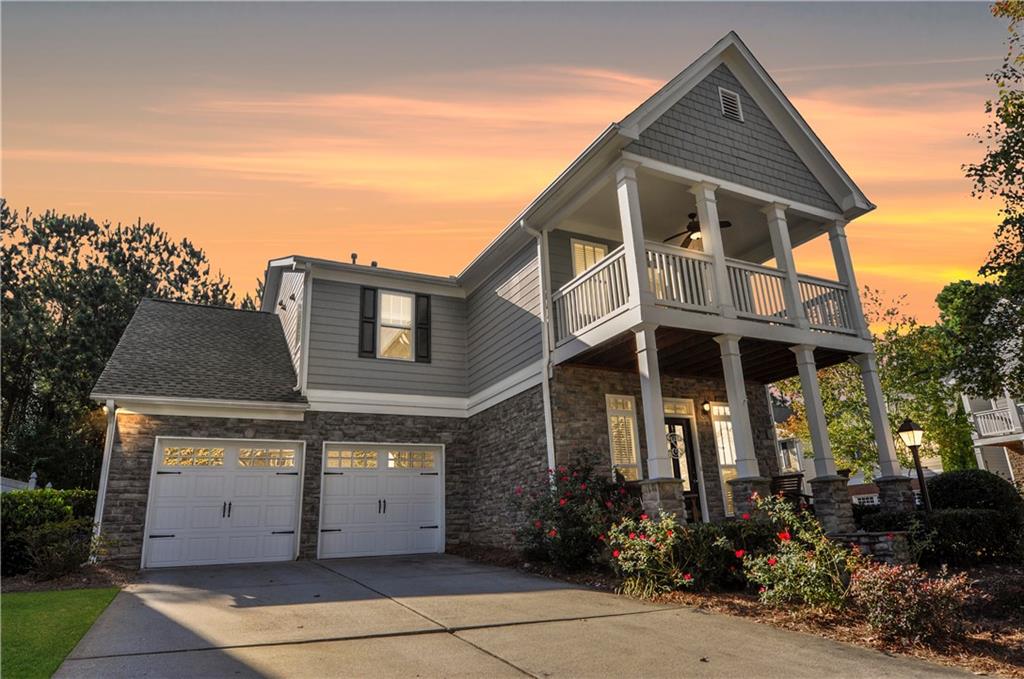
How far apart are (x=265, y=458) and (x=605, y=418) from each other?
6594mm

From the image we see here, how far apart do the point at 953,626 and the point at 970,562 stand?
4.89 meters

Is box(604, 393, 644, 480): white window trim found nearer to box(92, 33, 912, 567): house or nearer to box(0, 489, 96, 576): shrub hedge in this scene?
box(92, 33, 912, 567): house

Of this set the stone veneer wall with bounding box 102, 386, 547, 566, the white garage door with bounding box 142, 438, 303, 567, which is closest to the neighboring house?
the stone veneer wall with bounding box 102, 386, 547, 566

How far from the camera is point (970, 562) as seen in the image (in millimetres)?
8844

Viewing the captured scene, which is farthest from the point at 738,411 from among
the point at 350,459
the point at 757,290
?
the point at 350,459

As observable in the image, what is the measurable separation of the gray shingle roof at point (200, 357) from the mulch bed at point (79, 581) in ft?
9.70

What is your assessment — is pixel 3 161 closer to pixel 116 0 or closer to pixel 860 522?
Answer: pixel 116 0

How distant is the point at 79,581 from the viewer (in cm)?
844

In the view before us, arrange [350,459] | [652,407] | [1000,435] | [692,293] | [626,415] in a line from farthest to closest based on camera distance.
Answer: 1. [1000,435]
2. [350,459]
3. [626,415]
4. [692,293]
5. [652,407]

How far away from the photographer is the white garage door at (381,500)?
11.9 meters

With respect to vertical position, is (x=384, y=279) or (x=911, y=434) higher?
(x=384, y=279)

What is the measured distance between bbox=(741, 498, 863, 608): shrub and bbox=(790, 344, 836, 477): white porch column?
291cm

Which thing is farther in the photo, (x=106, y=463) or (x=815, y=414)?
(x=106, y=463)

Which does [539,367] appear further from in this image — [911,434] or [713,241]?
[911,434]
